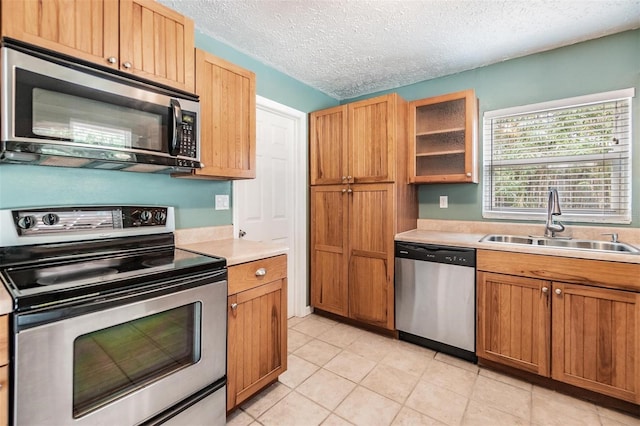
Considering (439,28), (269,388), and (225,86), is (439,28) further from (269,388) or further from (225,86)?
(269,388)

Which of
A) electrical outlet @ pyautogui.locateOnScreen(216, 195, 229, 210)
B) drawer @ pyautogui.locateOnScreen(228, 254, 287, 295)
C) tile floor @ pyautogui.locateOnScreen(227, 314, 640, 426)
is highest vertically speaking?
electrical outlet @ pyautogui.locateOnScreen(216, 195, 229, 210)

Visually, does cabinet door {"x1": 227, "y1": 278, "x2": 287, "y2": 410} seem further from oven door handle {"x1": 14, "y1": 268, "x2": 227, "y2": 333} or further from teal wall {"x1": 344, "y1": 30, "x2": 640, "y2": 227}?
teal wall {"x1": 344, "y1": 30, "x2": 640, "y2": 227}

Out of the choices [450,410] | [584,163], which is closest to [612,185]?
[584,163]

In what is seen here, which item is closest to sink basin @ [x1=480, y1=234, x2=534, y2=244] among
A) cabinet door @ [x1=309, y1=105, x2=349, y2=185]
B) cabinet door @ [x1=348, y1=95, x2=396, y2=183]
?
cabinet door @ [x1=348, y1=95, x2=396, y2=183]

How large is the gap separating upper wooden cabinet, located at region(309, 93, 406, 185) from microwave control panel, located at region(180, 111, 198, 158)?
1.54 metres

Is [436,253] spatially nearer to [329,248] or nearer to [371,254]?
[371,254]

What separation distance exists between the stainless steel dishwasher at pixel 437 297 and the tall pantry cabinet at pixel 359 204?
12 cm

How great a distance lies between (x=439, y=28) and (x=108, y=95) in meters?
2.13

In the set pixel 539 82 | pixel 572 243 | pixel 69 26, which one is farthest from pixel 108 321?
pixel 539 82

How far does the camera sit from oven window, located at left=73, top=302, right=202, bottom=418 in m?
1.09

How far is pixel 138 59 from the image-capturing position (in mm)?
1474

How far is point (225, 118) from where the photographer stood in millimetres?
1940

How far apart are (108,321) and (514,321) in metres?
2.37

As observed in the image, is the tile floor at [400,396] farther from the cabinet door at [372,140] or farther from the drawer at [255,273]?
the cabinet door at [372,140]
